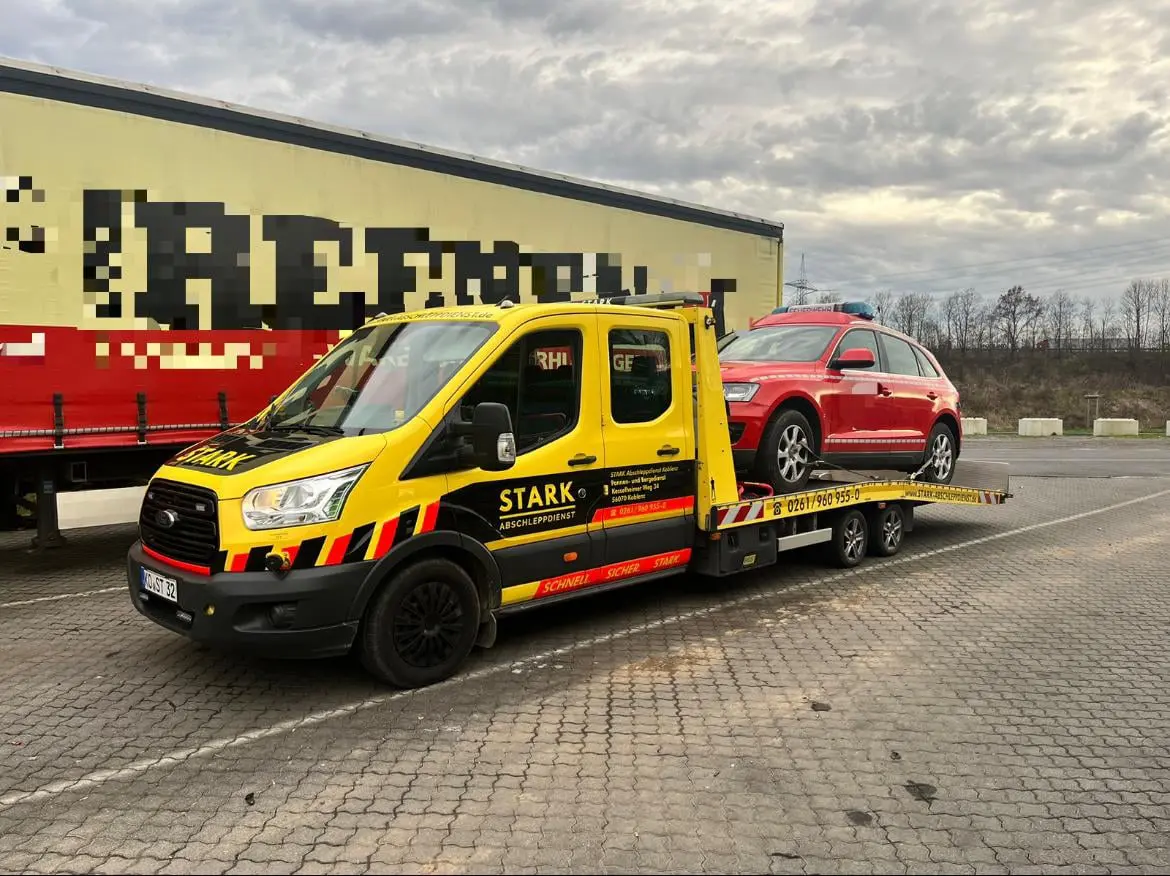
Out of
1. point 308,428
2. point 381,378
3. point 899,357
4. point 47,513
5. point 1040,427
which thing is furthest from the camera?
point 1040,427

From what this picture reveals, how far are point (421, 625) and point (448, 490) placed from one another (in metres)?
0.74

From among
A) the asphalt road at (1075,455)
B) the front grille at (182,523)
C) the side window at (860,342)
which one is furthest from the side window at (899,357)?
the asphalt road at (1075,455)

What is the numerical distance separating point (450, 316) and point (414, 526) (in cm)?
149

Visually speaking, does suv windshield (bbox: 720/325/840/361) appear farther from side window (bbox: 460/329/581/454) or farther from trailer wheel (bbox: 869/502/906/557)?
side window (bbox: 460/329/581/454)

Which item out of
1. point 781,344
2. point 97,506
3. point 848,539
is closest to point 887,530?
point 848,539

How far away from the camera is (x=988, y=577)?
25.3ft

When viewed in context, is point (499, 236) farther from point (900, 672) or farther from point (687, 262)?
point (900, 672)

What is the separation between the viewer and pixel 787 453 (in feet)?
23.6

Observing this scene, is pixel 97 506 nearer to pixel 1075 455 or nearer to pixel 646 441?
pixel 646 441

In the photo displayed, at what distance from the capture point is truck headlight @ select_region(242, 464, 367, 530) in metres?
4.19

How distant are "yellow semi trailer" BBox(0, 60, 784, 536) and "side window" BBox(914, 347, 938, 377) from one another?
126 inches

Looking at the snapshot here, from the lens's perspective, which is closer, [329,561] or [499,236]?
[329,561]

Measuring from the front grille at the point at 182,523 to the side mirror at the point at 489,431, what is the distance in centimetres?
132

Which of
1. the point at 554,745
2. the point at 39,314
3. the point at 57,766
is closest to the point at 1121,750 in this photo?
the point at 554,745
